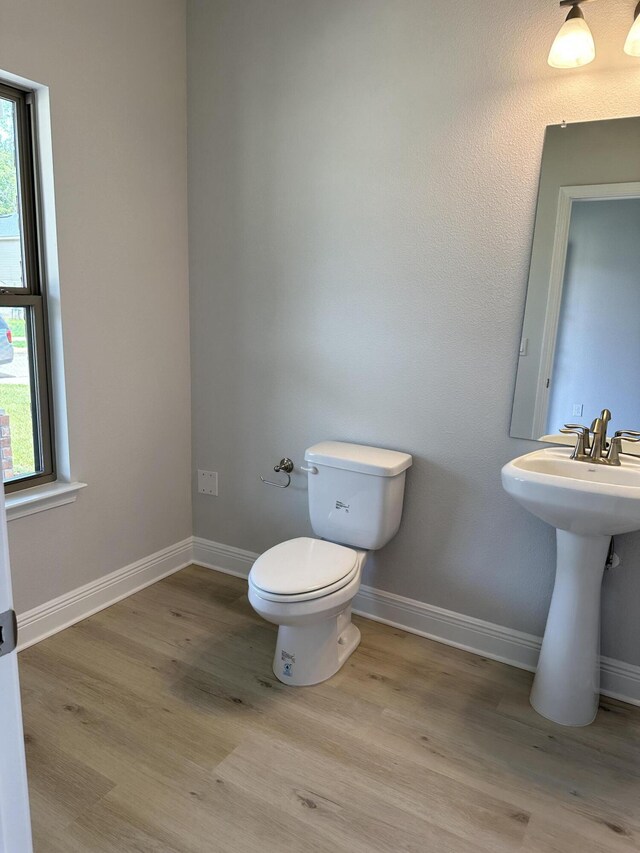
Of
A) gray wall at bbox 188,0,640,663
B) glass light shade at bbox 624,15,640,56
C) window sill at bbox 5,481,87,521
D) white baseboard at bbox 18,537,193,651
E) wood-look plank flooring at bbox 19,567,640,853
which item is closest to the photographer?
wood-look plank flooring at bbox 19,567,640,853

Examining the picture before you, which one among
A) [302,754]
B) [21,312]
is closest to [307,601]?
[302,754]

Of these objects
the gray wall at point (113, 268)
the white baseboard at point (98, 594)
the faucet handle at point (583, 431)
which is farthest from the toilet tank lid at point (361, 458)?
the white baseboard at point (98, 594)

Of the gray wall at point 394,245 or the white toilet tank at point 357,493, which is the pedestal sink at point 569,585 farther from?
the white toilet tank at point 357,493

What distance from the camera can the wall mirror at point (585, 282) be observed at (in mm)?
1899

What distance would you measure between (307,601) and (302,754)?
442mm

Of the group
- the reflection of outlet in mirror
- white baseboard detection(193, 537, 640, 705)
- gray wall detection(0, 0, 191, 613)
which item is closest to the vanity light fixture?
gray wall detection(0, 0, 191, 613)

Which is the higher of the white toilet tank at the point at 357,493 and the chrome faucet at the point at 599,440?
the chrome faucet at the point at 599,440

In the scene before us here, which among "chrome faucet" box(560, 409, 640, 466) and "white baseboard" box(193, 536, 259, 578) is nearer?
"chrome faucet" box(560, 409, 640, 466)

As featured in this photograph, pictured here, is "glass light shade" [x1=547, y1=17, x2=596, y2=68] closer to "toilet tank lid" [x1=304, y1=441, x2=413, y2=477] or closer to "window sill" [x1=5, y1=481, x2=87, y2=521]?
"toilet tank lid" [x1=304, y1=441, x2=413, y2=477]

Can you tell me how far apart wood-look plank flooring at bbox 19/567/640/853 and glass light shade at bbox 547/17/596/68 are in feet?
6.76

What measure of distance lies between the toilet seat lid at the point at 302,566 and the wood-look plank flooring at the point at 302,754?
42cm

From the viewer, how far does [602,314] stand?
1.96 meters

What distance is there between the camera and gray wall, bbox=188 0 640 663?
2031 millimetres

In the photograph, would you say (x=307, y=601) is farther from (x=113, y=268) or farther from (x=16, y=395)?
(x=113, y=268)
